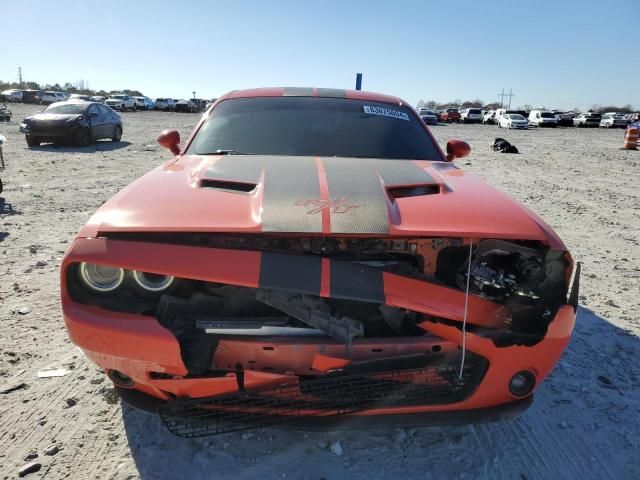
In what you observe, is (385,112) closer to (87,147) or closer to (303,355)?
(303,355)

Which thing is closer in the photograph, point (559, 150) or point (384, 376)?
point (384, 376)

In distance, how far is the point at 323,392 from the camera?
181 centimetres

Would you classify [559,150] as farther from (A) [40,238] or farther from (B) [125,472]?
(B) [125,472]

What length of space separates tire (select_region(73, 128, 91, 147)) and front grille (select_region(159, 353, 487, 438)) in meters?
13.7

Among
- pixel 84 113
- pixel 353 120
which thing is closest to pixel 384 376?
pixel 353 120

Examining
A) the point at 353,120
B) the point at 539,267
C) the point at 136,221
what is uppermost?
the point at 353,120

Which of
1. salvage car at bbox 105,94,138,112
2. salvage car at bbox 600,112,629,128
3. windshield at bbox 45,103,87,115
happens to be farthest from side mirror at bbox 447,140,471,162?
salvage car at bbox 105,94,138,112

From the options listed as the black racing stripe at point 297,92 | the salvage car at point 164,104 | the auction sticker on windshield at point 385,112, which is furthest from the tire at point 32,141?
the salvage car at point 164,104

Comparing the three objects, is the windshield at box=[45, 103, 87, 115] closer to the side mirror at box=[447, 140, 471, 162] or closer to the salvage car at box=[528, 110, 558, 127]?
the side mirror at box=[447, 140, 471, 162]

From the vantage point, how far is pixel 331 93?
11.9 feet

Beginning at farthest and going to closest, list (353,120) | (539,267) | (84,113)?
(84,113) → (353,120) → (539,267)

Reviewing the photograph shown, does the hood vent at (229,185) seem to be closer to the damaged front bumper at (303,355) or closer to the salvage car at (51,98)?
the damaged front bumper at (303,355)

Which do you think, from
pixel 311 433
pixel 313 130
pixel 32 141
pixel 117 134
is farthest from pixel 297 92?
pixel 117 134

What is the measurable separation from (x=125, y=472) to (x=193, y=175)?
139 centimetres
